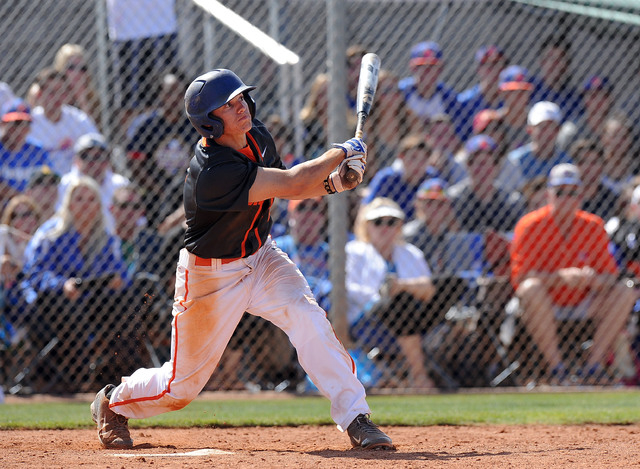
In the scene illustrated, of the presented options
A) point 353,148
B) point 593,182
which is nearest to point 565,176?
point 593,182

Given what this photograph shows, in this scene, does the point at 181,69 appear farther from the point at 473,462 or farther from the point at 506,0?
the point at 473,462

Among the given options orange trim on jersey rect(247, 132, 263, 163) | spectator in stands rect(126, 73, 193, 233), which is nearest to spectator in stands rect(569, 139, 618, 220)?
spectator in stands rect(126, 73, 193, 233)

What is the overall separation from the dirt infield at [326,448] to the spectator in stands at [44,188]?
252 cm

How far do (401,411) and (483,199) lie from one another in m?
2.29

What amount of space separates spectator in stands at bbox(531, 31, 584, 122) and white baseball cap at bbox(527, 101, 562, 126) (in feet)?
2.52

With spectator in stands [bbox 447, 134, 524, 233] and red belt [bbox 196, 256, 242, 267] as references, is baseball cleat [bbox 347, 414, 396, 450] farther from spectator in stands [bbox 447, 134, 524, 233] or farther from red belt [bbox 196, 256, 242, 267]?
spectator in stands [bbox 447, 134, 524, 233]

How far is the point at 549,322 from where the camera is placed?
254 inches

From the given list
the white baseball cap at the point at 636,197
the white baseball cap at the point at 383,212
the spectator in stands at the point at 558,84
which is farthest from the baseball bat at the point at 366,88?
the spectator in stands at the point at 558,84

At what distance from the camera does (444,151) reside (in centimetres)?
772

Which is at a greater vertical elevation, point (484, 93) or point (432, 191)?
point (484, 93)

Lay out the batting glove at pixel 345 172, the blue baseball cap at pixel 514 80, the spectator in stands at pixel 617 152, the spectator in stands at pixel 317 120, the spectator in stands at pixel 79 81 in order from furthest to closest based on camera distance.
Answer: the blue baseball cap at pixel 514 80, the spectator in stands at pixel 617 152, the spectator in stands at pixel 79 81, the spectator in stands at pixel 317 120, the batting glove at pixel 345 172

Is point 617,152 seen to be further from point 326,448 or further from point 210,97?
point 210,97

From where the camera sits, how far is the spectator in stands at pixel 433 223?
22.3 feet

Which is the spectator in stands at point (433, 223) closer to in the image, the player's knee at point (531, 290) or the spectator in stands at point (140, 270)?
the player's knee at point (531, 290)
